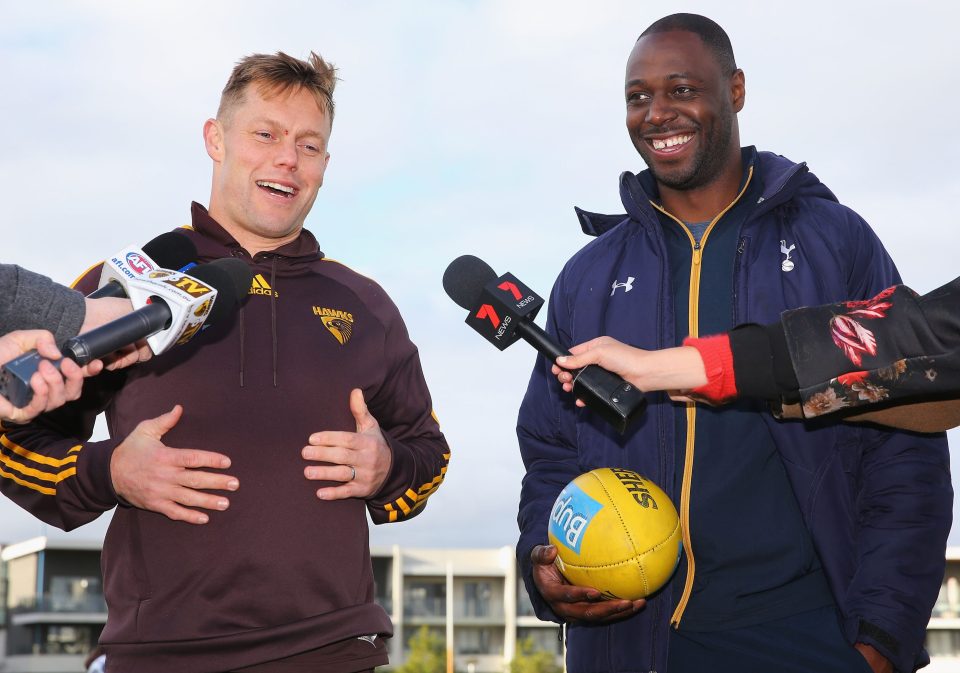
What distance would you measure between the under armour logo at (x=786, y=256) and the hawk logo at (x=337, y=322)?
1.86 metres

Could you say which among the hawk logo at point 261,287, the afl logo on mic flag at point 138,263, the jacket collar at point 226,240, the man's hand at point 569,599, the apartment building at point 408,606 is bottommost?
the apartment building at point 408,606

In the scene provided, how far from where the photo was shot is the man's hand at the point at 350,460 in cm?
452

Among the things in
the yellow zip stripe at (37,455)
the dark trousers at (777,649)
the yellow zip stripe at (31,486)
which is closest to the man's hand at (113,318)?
the yellow zip stripe at (37,455)

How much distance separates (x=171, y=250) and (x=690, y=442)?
2.24 meters

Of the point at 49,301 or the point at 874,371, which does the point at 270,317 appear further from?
the point at 874,371

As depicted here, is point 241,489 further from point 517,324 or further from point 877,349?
point 877,349

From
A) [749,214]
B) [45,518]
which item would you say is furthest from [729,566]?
[45,518]

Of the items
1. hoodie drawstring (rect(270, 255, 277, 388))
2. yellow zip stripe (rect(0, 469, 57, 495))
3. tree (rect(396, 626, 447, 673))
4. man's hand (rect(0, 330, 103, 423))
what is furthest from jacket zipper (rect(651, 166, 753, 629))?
tree (rect(396, 626, 447, 673))

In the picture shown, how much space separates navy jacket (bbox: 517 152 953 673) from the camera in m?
4.36

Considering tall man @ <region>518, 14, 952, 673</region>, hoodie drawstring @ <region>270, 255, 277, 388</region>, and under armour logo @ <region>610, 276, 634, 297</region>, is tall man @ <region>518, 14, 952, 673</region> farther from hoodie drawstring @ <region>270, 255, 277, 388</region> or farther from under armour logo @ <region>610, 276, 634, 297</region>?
hoodie drawstring @ <region>270, 255, 277, 388</region>

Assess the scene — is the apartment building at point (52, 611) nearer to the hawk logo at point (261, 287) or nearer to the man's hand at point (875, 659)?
the hawk logo at point (261, 287)

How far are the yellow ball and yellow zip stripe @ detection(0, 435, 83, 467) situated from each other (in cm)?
193

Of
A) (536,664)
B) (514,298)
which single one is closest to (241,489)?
(514,298)

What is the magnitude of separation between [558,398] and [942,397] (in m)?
1.87
